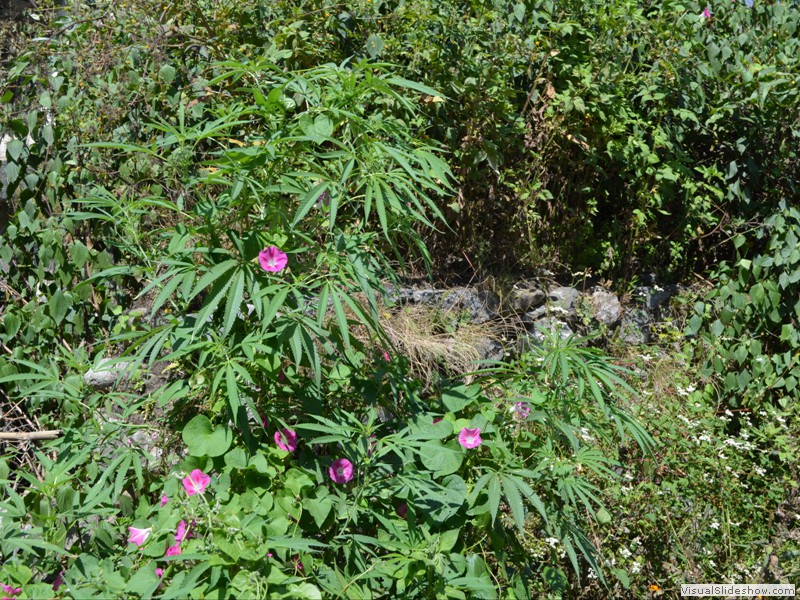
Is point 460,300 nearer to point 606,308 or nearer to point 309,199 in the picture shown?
point 606,308

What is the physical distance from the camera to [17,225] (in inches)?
144

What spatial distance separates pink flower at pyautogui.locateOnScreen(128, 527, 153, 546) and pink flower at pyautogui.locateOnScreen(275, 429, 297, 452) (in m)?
0.38

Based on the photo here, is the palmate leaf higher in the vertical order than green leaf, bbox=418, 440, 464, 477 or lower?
higher

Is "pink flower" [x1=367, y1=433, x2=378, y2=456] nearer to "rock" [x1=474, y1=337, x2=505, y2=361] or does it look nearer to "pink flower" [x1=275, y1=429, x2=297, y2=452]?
"pink flower" [x1=275, y1=429, x2=297, y2=452]

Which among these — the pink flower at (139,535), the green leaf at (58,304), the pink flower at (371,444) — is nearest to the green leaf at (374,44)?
the green leaf at (58,304)

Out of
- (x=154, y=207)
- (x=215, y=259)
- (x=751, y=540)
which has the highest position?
(x=215, y=259)

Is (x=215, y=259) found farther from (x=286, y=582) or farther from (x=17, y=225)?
(x=17, y=225)

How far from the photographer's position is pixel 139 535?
2.11 metres

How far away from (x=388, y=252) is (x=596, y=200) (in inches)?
46.3

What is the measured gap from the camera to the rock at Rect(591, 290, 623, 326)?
14.0 ft

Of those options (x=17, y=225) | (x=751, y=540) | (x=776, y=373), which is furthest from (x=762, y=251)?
(x=17, y=225)

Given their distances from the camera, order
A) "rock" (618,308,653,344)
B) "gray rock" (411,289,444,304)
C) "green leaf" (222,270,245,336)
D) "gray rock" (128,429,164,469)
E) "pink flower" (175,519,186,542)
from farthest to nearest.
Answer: "rock" (618,308,653,344) < "gray rock" (411,289,444,304) < "gray rock" (128,429,164,469) < "pink flower" (175,519,186,542) < "green leaf" (222,270,245,336)

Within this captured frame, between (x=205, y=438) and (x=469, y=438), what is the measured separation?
695 mm

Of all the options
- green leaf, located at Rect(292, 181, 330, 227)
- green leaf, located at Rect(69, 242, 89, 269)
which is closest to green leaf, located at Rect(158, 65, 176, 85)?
green leaf, located at Rect(69, 242, 89, 269)
